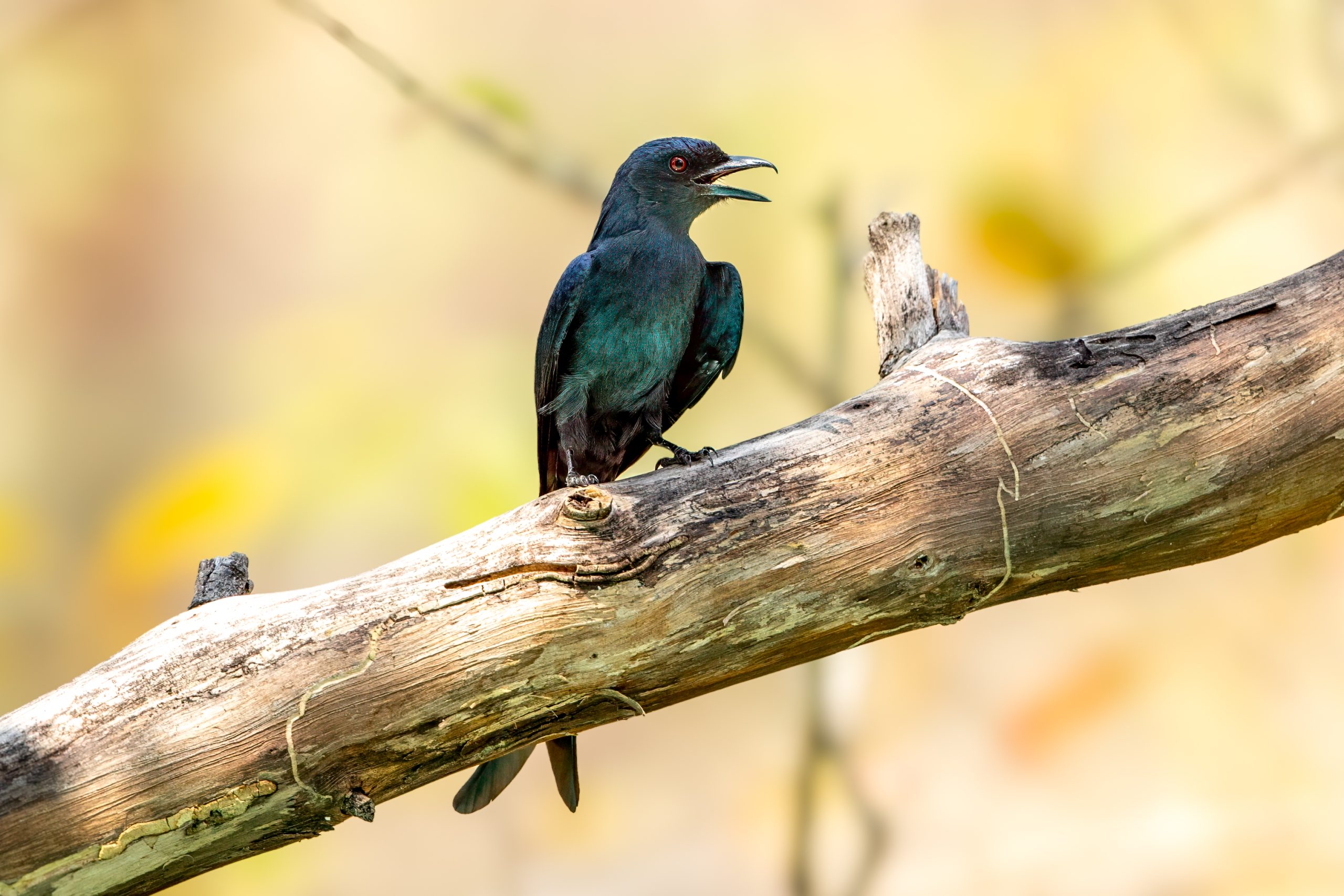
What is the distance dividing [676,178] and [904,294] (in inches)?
31.7

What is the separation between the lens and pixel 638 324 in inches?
118

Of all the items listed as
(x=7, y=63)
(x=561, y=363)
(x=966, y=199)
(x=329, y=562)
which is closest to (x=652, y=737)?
(x=329, y=562)

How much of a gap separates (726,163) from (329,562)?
2.38 meters

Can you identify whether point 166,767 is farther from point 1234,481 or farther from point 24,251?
point 24,251

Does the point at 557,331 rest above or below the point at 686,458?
above

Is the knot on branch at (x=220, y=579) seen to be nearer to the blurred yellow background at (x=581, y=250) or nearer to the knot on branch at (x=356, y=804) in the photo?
the knot on branch at (x=356, y=804)

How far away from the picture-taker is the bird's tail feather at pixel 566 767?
259 centimetres

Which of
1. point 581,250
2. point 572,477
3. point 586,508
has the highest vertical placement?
point 581,250

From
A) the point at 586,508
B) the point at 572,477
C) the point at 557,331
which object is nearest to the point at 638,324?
the point at 557,331

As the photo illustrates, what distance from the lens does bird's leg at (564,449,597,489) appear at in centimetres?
281

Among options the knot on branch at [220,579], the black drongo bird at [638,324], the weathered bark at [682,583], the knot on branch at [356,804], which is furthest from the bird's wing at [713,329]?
the knot on branch at [356,804]

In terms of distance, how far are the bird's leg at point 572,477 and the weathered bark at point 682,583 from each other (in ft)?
1.32

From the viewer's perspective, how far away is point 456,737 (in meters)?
2.20

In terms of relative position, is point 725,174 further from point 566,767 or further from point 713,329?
point 566,767
